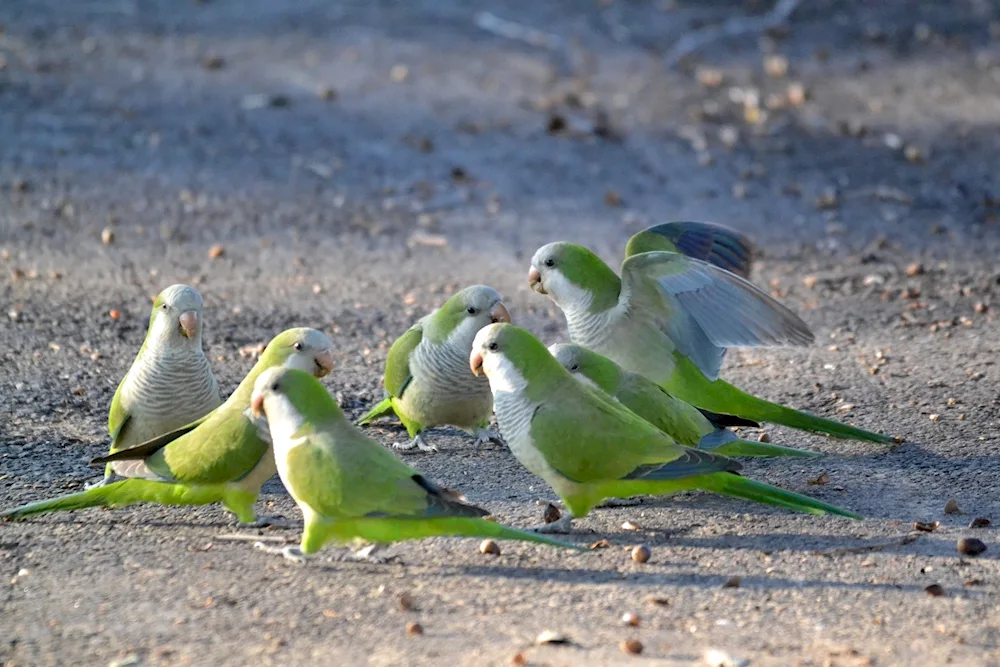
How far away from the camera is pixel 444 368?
5.95 metres

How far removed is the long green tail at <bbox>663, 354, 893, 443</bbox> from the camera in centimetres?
572

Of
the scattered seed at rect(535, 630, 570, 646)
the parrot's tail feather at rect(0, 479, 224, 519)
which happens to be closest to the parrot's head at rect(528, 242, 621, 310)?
the parrot's tail feather at rect(0, 479, 224, 519)

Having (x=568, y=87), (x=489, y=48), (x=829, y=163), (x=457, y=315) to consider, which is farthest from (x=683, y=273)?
(x=489, y=48)

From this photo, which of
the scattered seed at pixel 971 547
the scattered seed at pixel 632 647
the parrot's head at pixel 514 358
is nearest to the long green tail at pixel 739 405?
the scattered seed at pixel 971 547

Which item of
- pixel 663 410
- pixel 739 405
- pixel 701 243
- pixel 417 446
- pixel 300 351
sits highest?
pixel 701 243

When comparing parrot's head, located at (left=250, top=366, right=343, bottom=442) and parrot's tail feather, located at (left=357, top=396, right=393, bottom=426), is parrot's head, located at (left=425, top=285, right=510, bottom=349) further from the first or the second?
parrot's head, located at (left=250, top=366, right=343, bottom=442)

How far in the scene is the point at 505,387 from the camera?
5125 mm

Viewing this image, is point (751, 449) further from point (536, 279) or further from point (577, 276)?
point (536, 279)

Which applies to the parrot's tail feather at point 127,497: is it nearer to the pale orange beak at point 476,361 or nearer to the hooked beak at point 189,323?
the hooked beak at point 189,323

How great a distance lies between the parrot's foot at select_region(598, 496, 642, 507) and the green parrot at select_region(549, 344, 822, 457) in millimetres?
372

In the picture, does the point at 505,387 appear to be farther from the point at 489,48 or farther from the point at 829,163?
the point at 489,48

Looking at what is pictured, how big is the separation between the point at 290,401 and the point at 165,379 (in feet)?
3.68

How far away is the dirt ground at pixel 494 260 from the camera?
4281mm

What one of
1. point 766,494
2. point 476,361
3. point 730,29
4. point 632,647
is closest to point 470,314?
point 476,361
